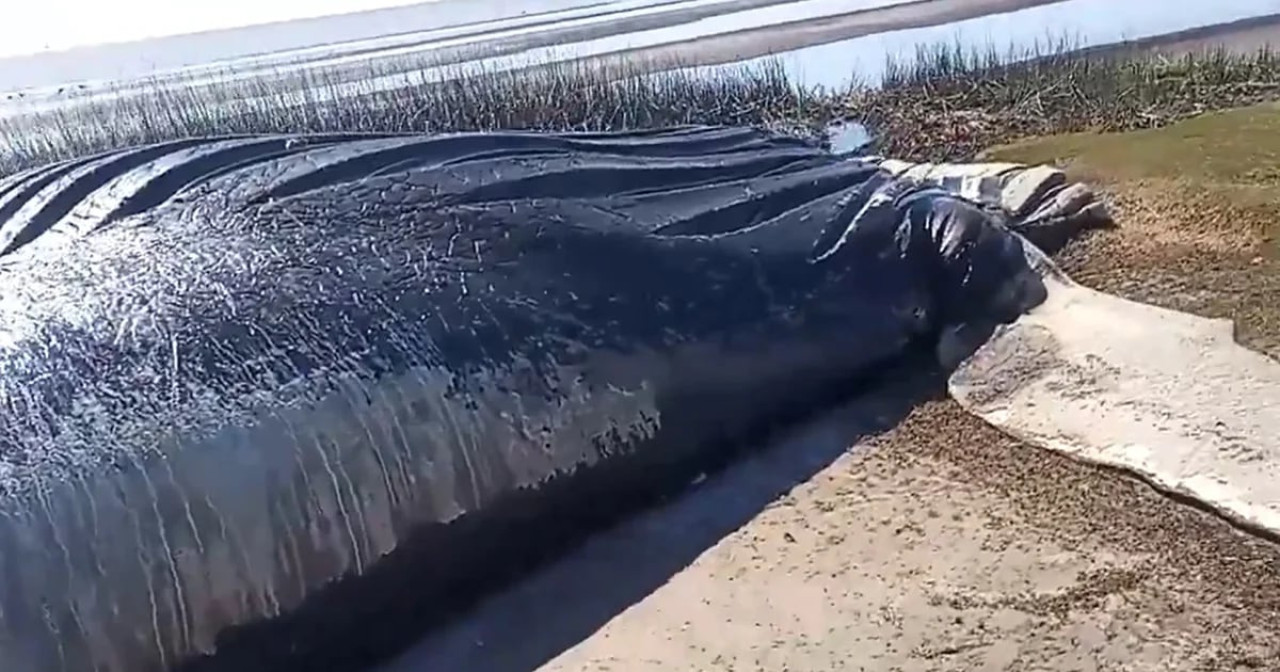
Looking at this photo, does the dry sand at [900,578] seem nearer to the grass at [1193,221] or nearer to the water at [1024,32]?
the grass at [1193,221]

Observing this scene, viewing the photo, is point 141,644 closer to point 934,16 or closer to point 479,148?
point 479,148

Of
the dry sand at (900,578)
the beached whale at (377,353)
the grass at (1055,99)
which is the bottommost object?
the grass at (1055,99)

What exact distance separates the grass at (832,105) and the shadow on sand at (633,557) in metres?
7.20

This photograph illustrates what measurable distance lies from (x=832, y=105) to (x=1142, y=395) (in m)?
12.2

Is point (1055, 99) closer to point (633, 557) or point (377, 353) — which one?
point (633, 557)

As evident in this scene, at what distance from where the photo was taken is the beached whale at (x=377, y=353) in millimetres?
3182

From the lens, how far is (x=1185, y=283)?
614 cm

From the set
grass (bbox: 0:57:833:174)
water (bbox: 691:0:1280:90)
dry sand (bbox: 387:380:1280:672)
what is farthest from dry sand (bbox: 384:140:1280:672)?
water (bbox: 691:0:1280:90)

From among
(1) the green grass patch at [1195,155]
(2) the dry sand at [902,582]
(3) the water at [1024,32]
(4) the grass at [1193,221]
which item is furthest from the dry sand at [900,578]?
(3) the water at [1024,32]

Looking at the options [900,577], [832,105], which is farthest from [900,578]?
[832,105]

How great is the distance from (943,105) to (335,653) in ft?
42.0

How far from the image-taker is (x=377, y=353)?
3.75 m

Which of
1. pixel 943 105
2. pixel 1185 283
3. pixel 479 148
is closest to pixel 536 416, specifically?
pixel 479 148

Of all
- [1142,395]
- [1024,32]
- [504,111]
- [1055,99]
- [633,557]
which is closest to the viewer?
[633,557]
